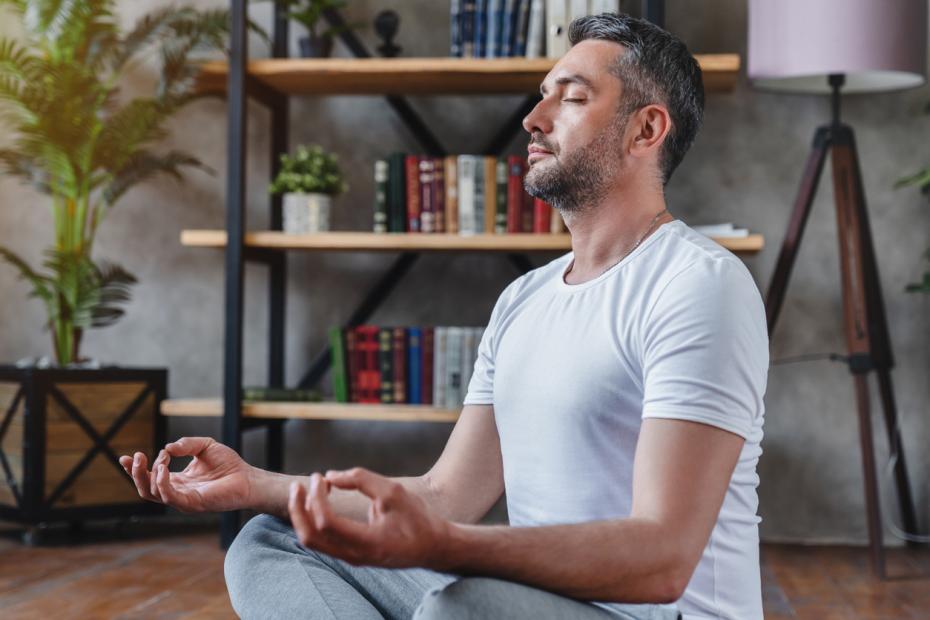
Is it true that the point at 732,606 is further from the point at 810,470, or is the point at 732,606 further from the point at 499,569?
the point at 810,470

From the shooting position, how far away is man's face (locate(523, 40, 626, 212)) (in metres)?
1.39

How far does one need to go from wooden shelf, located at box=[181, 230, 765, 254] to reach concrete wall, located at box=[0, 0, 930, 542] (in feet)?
1.53

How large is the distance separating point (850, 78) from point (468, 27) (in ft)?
3.73

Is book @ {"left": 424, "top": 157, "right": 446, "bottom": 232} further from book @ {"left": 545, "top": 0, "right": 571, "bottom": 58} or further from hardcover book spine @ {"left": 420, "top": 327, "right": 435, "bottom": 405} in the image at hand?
book @ {"left": 545, "top": 0, "right": 571, "bottom": 58}

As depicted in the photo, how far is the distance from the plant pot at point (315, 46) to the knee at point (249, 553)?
Result: 230 cm

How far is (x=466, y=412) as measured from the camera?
4.90ft

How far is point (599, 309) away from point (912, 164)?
8.42ft

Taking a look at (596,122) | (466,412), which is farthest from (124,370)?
(596,122)

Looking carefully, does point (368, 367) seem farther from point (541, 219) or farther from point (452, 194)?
point (541, 219)

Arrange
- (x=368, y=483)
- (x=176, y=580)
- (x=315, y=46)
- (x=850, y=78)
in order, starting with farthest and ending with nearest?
(x=315, y=46)
(x=850, y=78)
(x=176, y=580)
(x=368, y=483)

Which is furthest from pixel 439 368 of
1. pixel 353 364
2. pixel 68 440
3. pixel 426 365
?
pixel 68 440

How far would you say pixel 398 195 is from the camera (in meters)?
3.18

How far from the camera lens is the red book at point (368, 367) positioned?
3.21 m

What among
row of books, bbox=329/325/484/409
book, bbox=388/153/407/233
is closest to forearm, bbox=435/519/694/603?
row of books, bbox=329/325/484/409
